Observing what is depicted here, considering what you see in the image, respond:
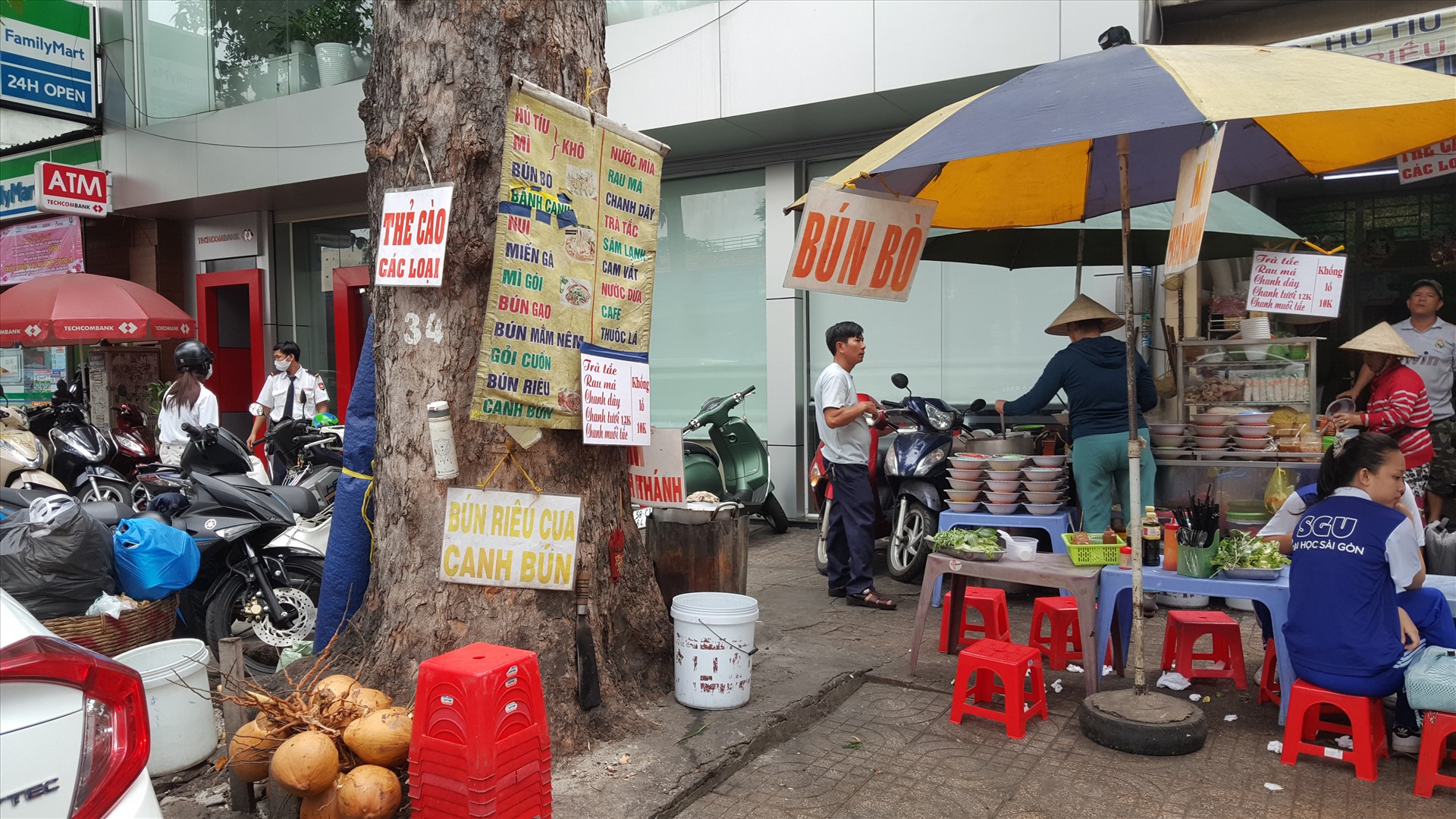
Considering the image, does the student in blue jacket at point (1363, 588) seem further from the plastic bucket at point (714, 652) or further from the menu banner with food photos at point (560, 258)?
the menu banner with food photos at point (560, 258)

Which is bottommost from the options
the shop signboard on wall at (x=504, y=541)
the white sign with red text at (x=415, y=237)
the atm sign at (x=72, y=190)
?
the shop signboard on wall at (x=504, y=541)

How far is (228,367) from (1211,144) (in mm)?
14479

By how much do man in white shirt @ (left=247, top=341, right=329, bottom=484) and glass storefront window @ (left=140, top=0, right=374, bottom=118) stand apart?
4.17 m

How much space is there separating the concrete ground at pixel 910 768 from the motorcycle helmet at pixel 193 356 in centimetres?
551

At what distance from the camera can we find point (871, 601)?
6461 millimetres

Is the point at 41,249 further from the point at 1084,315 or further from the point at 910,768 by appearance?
the point at 910,768

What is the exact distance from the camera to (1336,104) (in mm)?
3221

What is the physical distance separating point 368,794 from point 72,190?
1345 cm

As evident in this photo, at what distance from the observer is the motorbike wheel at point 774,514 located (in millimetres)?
9289

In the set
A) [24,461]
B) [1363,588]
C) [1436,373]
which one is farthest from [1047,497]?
[24,461]

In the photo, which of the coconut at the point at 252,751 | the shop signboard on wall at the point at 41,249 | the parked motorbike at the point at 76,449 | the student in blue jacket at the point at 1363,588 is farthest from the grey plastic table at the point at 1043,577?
the shop signboard on wall at the point at 41,249

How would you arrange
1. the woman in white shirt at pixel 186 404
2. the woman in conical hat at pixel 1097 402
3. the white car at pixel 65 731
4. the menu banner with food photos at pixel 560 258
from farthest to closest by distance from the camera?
the woman in white shirt at pixel 186 404, the woman in conical hat at pixel 1097 402, the menu banner with food photos at pixel 560 258, the white car at pixel 65 731

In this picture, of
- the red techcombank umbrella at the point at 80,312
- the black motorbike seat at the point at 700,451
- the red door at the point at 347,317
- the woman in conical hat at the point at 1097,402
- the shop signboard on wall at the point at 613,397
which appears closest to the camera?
the shop signboard on wall at the point at 613,397

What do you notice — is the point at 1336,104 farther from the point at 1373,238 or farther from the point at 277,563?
the point at 1373,238
